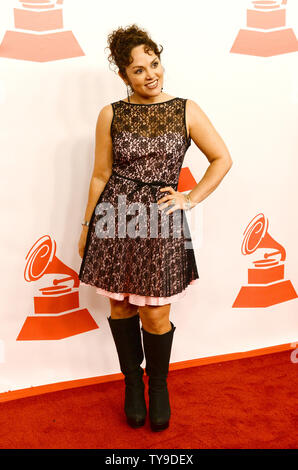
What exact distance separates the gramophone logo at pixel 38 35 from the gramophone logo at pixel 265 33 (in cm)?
73

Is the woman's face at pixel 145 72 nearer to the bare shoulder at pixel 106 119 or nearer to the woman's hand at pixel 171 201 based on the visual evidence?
the bare shoulder at pixel 106 119

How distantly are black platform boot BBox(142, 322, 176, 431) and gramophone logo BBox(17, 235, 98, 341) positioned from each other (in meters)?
0.48

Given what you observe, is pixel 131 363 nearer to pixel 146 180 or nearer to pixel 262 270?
pixel 146 180

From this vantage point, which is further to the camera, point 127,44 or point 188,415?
point 188,415

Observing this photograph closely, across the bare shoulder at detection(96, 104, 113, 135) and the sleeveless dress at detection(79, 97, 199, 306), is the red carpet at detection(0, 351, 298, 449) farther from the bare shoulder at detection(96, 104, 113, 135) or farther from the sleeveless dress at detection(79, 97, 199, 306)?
the bare shoulder at detection(96, 104, 113, 135)

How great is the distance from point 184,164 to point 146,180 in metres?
0.52

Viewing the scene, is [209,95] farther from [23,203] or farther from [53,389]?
[53,389]

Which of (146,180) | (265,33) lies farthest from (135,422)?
(265,33)

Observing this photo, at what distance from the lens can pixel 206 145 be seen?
64.6 inches

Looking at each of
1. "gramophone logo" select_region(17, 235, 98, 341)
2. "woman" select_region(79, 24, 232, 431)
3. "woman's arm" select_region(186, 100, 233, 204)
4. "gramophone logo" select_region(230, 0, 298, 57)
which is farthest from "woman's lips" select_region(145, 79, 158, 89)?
"gramophone logo" select_region(17, 235, 98, 341)

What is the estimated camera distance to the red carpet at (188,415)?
1707mm

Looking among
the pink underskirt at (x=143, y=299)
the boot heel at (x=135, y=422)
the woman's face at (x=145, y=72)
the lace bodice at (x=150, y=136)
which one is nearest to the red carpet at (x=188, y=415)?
the boot heel at (x=135, y=422)

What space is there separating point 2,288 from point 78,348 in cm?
45

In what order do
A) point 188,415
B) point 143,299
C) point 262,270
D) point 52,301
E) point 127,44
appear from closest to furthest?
point 127,44 < point 143,299 < point 188,415 < point 52,301 < point 262,270
